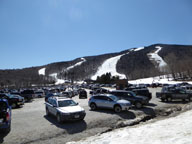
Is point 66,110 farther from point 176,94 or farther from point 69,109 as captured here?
point 176,94

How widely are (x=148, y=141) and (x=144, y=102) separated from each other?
10049 mm

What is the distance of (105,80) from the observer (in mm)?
102875

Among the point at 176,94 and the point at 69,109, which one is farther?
the point at 176,94

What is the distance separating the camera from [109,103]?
1323 centimetres

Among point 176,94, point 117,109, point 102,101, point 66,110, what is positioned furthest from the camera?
point 176,94

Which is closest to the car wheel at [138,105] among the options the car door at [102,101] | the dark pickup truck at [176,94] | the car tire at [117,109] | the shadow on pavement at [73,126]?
the car tire at [117,109]

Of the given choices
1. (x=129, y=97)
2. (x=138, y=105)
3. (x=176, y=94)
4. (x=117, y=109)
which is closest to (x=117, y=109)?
(x=117, y=109)

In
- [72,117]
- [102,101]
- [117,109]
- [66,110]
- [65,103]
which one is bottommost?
[117,109]

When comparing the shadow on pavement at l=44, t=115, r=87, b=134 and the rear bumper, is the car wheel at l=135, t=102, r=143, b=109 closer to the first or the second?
the shadow on pavement at l=44, t=115, r=87, b=134

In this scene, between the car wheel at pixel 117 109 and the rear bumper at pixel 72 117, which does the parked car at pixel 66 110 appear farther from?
the car wheel at pixel 117 109

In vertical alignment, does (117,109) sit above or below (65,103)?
below

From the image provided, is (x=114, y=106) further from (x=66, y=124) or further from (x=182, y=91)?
(x=182, y=91)

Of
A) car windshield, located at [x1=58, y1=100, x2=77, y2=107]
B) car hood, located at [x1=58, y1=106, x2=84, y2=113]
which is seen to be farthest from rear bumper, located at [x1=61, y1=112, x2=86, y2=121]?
car windshield, located at [x1=58, y1=100, x2=77, y2=107]

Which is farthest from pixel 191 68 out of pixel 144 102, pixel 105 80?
pixel 144 102
